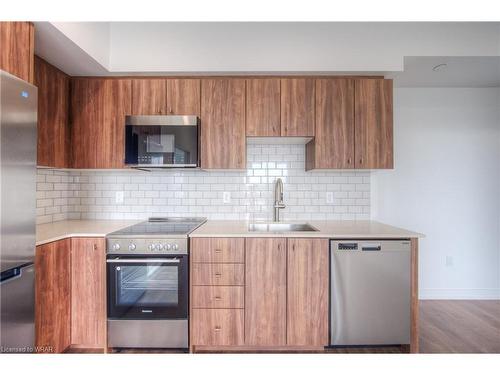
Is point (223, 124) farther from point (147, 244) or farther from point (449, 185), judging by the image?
point (449, 185)

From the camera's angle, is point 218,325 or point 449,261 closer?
point 218,325

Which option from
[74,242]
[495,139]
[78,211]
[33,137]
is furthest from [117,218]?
[495,139]

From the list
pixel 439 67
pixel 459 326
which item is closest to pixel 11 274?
pixel 459 326

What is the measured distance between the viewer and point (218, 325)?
7.41ft

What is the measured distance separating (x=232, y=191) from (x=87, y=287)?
1.41 meters

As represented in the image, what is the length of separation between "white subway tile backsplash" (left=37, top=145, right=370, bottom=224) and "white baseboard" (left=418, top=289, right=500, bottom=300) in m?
1.16

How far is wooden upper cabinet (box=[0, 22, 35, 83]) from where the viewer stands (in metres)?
1.57

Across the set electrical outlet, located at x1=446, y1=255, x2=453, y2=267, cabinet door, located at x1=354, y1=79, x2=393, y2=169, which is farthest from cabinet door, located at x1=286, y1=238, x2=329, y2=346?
electrical outlet, located at x1=446, y1=255, x2=453, y2=267

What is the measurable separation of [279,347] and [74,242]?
165 cm

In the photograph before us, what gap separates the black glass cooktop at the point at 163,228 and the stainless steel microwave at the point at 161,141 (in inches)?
19.2

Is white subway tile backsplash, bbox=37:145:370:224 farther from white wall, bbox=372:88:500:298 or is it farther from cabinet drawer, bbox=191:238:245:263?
cabinet drawer, bbox=191:238:245:263

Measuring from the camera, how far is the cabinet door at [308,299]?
89.1 inches

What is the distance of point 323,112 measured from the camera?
2600mm
